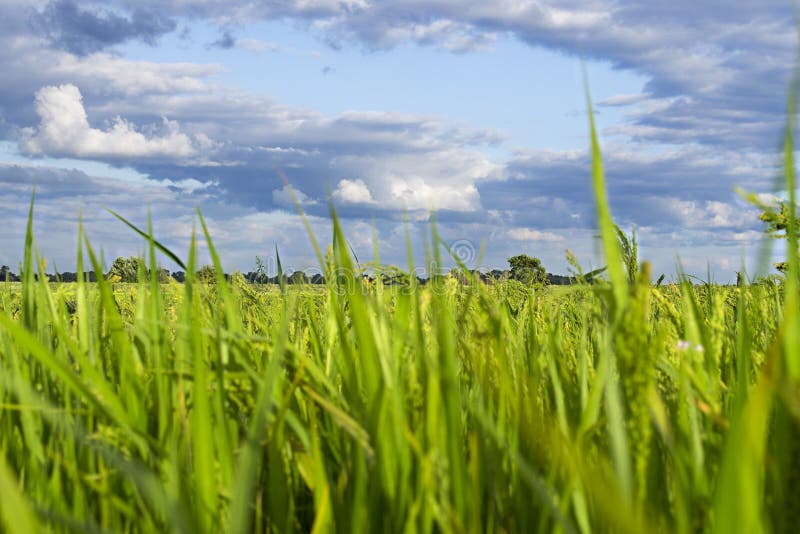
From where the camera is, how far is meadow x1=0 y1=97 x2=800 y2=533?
0.98m

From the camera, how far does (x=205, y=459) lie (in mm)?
1225

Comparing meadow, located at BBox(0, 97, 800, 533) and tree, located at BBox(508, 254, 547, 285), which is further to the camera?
tree, located at BBox(508, 254, 547, 285)

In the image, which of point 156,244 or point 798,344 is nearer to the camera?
point 798,344

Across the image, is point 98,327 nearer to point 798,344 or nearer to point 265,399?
point 265,399

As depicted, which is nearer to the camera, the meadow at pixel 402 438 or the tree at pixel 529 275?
the meadow at pixel 402 438

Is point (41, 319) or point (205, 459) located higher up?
point (41, 319)

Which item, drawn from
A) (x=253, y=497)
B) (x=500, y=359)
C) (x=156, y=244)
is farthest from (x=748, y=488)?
(x=156, y=244)

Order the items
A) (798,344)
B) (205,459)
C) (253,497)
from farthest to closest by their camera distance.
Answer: (253,497)
(205,459)
(798,344)

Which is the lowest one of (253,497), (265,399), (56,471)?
(253,497)

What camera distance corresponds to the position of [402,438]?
129cm

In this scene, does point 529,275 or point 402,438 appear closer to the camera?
point 402,438

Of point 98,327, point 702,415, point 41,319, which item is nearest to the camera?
point 702,415

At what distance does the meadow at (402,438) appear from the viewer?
3.21 feet

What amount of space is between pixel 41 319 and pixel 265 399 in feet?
3.99
